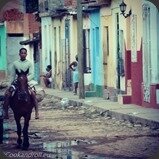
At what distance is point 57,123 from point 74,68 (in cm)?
876

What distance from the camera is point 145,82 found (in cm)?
1645

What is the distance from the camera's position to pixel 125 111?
1661cm

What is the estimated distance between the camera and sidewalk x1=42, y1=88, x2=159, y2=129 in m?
14.6

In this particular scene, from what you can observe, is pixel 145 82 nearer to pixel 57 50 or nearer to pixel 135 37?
pixel 135 37

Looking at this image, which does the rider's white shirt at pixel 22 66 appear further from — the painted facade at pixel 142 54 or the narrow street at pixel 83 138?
the painted facade at pixel 142 54

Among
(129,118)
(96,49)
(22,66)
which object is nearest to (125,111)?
(129,118)

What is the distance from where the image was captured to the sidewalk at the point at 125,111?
14648 millimetres

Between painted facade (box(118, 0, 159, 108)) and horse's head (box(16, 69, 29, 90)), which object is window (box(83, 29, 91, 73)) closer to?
painted facade (box(118, 0, 159, 108))

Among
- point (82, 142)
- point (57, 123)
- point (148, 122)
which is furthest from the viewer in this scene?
point (57, 123)

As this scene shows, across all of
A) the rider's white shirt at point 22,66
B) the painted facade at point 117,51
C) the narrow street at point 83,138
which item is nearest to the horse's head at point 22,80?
the rider's white shirt at point 22,66

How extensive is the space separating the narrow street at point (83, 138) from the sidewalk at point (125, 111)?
5.4 inches

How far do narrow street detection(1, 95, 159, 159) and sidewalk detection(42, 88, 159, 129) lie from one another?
136 millimetres

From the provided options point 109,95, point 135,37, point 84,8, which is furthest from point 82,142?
point 84,8

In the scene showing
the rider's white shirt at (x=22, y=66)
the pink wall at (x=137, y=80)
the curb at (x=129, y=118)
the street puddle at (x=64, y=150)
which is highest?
the rider's white shirt at (x=22, y=66)
